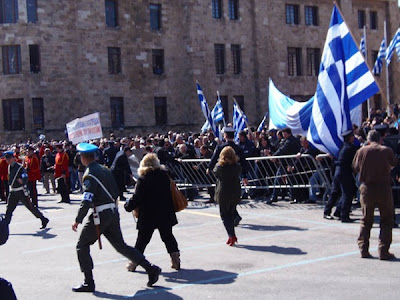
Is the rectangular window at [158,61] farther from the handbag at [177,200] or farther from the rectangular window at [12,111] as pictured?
the handbag at [177,200]

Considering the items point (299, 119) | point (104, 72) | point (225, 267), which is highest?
point (104, 72)

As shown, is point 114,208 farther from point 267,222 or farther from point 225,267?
point 267,222

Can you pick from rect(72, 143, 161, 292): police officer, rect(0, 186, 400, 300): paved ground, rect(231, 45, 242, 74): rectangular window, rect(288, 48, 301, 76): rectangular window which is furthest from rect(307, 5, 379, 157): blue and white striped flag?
rect(288, 48, 301, 76): rectangular window

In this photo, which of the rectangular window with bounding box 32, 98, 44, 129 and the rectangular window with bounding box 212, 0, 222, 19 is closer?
the rectangular window with bounding box 32, 98, 44, 129

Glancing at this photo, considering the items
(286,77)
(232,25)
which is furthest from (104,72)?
(286,77)

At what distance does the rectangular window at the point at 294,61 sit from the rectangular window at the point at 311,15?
2.40 metres

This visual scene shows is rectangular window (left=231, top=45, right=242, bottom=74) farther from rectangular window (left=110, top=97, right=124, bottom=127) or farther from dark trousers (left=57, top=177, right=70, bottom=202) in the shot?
dark trousers (left=57, top=177, right=70, bottom=202)

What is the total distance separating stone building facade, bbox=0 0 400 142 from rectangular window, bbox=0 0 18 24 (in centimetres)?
6

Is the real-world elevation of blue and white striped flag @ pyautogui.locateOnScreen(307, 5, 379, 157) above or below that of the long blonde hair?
above

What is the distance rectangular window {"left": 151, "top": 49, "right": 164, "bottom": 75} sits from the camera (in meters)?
35.6

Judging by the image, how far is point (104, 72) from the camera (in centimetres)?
3366

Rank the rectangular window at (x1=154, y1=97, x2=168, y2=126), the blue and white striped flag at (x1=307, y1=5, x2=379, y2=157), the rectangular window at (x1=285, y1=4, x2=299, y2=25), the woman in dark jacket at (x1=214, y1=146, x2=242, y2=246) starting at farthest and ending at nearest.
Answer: the rectangular window at (x1=285, y1=4, x2=299, y2=25) → the rectangular window at (x1=154, y1=97, x2=168, y2=126) → the blue and white striped flag at (x1=307, y1=5, x2=379, y2=157) → the woman in dark jacket at (x1=214, y1=146, x2=242, y2=246)

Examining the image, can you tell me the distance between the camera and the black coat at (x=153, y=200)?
7824mm

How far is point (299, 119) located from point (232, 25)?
67.0ft
